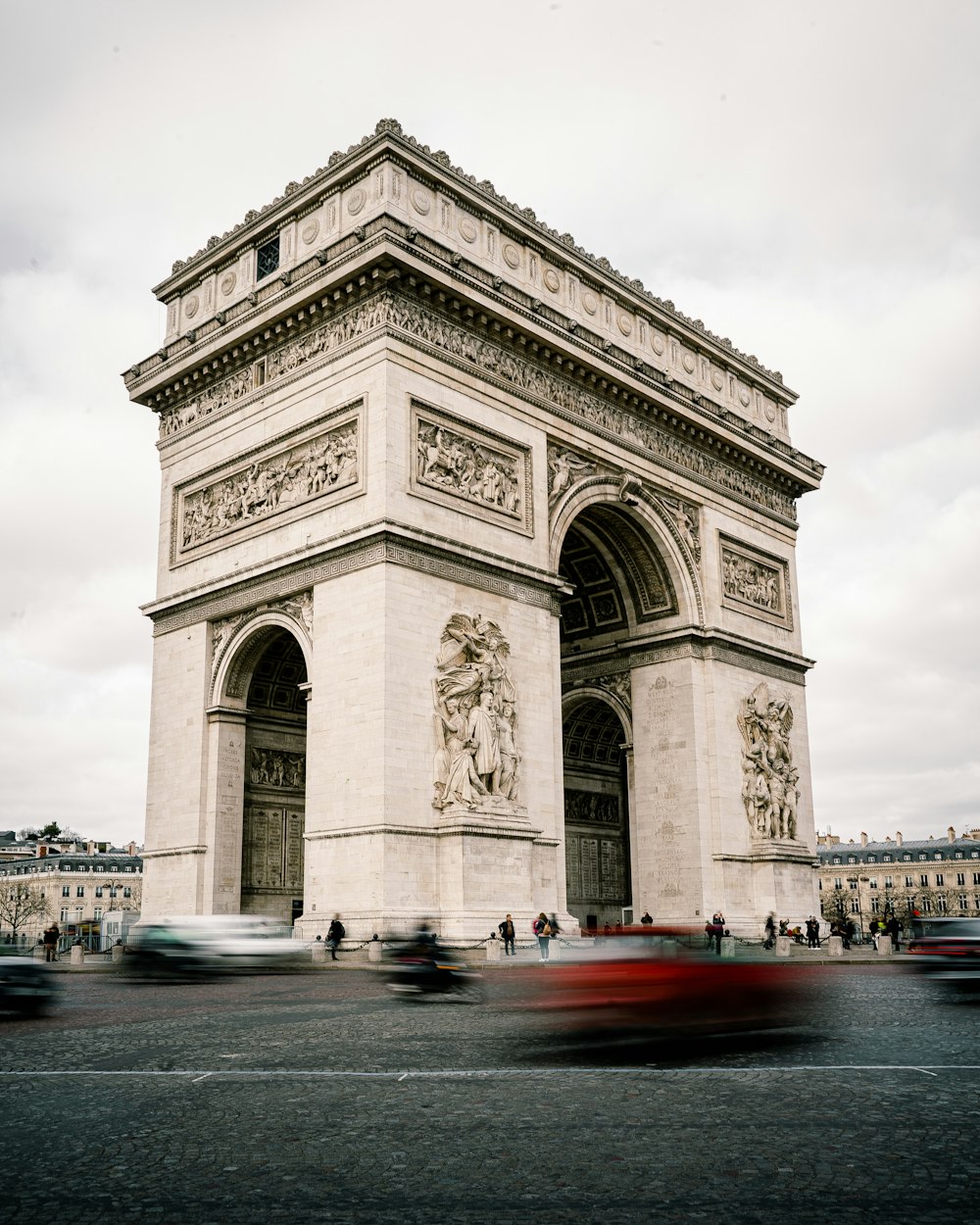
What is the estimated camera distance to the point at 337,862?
26.6 metres

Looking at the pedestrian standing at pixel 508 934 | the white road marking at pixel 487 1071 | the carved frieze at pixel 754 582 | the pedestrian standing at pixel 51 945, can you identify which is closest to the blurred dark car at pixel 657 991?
the white road marking at pixel 487 1071

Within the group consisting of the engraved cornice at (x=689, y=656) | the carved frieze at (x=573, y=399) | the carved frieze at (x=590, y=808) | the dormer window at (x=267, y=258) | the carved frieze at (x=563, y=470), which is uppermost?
the dormer window at (x=267, y=258)

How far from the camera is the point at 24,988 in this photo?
596 inches

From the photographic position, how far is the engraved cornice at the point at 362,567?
2738 cm

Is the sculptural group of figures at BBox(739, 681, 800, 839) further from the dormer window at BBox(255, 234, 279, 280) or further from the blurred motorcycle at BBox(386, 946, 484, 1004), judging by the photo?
the blurred motorcycle at BBox(386, 946, 484, 1004)

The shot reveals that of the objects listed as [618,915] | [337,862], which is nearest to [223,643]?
[337,862]

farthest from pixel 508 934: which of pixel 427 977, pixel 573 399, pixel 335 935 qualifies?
pixel 573 399

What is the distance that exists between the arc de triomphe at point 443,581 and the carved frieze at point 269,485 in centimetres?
9

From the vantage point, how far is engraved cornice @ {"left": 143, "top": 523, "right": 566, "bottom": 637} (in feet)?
89.8

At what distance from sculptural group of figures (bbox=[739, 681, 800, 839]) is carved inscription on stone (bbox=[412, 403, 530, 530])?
35.7ft

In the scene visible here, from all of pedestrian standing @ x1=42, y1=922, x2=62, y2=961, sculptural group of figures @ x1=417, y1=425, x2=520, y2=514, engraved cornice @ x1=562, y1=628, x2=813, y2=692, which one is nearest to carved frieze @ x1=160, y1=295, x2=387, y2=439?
sculptural group of figures @ x1=417, y1=425, x2=520, y2=514

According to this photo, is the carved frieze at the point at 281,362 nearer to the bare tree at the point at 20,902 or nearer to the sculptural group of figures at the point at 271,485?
the sculptural group of figures at the point at 271,485

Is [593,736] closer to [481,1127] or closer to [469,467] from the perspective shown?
[469,467]

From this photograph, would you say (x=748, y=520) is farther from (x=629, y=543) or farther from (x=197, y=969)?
(x=197, y=969)
